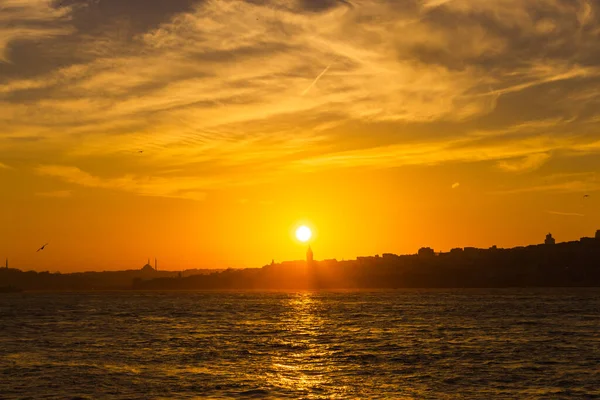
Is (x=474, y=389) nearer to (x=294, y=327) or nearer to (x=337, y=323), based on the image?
(x=294, y=327)

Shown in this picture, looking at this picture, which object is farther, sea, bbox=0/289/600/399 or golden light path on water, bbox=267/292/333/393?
golden light path on water, bbox=267/292/333/393

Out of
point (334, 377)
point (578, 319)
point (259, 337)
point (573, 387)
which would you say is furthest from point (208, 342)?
Answer: point (578, 319)

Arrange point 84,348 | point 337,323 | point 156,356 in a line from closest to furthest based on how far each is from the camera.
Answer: point 156,356
point 84,348
point 337,323

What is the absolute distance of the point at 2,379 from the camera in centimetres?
4731

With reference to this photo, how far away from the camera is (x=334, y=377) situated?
1893 inches

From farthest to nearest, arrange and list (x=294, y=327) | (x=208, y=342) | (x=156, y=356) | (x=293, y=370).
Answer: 1. (x=294, y=327)
2. (x=208, y=342)
3. (x=156, y=356)
4. (x=293, y=370)

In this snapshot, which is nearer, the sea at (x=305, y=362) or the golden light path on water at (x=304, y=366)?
the sea at (x=305, y=362)

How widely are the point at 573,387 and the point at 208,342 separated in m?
40.7

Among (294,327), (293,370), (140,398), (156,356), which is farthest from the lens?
(294,327)

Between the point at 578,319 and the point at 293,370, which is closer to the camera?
the point at 293,370

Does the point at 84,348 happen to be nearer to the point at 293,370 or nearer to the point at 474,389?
the point at 293,370

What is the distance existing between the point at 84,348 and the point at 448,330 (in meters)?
45.3

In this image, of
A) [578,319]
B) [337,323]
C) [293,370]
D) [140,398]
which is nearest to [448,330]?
[337,323]

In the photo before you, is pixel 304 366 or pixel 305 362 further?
pixel 305 362
